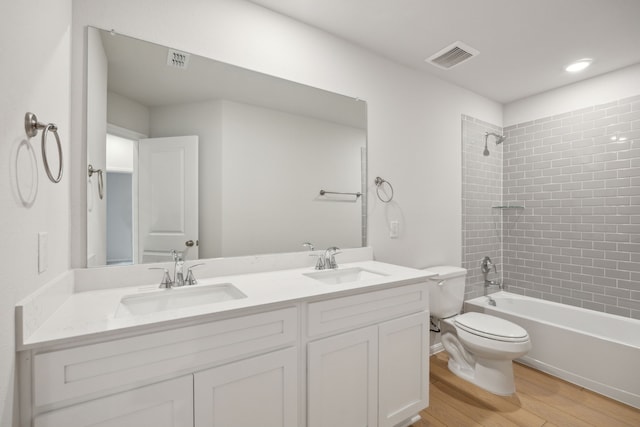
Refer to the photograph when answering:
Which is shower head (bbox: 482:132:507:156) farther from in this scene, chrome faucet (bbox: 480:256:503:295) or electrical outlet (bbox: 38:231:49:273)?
electrical outlet (bbox: 38:231:49:273)

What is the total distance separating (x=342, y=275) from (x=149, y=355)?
3.82ft

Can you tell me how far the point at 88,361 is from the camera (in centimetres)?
86

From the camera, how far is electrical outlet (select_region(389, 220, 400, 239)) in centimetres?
233

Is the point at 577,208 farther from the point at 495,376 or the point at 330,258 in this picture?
the point at 330,258

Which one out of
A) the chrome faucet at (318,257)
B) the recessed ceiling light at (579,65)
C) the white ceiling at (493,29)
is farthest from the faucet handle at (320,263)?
the recessed ceiling light at (579,65)

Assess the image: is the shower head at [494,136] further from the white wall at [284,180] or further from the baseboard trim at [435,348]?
the baseboard trim at [435,348]

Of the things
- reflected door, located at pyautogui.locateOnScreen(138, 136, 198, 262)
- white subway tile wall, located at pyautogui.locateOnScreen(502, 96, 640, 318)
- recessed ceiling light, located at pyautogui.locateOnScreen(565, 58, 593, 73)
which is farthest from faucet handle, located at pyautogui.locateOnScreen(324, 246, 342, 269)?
recessed ceiling light, located at pyautogui.locateOnScreen(565, 58, 593, 73)

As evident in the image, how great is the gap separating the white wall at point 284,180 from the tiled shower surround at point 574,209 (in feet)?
4.89

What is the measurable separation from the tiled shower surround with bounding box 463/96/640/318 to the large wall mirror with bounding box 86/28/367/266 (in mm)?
1656

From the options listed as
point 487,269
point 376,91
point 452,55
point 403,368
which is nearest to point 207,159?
point 376,91

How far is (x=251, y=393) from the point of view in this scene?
3.65 feet

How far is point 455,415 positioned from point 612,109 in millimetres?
2866

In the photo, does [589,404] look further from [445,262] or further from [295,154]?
[295,154]

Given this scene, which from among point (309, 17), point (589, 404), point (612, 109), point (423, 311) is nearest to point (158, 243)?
point (423, 311)
